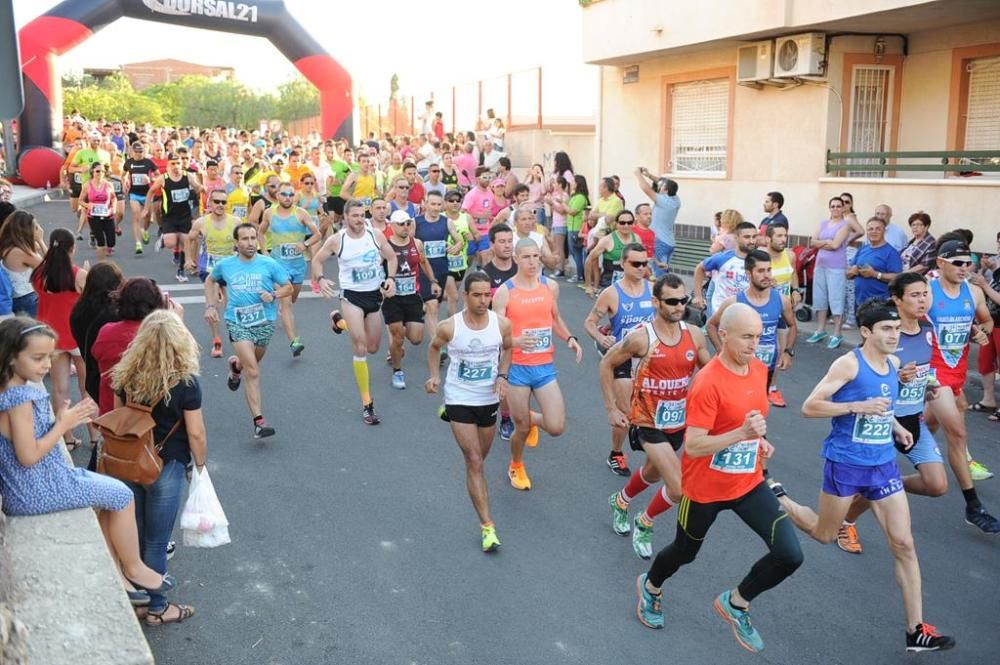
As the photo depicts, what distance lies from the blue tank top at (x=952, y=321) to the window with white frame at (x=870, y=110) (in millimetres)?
9239

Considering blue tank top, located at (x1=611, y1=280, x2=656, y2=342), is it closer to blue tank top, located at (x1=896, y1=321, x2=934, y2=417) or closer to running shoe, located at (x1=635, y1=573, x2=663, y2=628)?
blue tank top, located at (x1=896, y1=321, x2=934, y2=417)

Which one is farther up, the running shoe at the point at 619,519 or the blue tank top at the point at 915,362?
the blue tank top at the point at 915,362

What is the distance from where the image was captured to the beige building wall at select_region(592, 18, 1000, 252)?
1339 cm

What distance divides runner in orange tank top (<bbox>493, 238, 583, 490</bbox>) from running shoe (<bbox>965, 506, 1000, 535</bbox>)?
9.40ft

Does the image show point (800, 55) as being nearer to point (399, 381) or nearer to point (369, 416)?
point (399, 381)

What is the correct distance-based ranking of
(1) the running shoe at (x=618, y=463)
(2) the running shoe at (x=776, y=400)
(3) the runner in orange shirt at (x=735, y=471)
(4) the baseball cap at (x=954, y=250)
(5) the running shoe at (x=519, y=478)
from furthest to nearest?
(2) the running shoe at (x=776, y=400) → (1) the running shoe at (x=618, y=463) → (5) the running shoe at (x=519, y=478) → (4) the baseball cap at (x=954, y=250) → (3) the runner in orange shirt at (x=735, y=471)

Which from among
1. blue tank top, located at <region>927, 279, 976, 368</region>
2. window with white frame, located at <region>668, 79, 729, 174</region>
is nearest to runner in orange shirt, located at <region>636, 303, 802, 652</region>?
blue tank top, located at <region>927, 279, 976, 368</region>

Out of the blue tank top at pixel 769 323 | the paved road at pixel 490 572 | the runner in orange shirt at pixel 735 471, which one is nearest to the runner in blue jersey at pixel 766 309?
the blue tank top at pixel 769 323

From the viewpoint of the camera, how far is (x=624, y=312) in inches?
305

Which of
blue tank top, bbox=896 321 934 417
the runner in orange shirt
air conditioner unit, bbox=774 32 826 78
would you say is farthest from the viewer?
air conditioner unit, bbox=774 32 826 78

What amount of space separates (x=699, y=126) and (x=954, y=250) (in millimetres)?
12086

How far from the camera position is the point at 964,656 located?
200 inches

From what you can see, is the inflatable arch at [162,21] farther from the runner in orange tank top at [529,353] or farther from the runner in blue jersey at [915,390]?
the runner in blue jersey at [915,390]

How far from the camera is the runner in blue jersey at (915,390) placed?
19.8 feet
